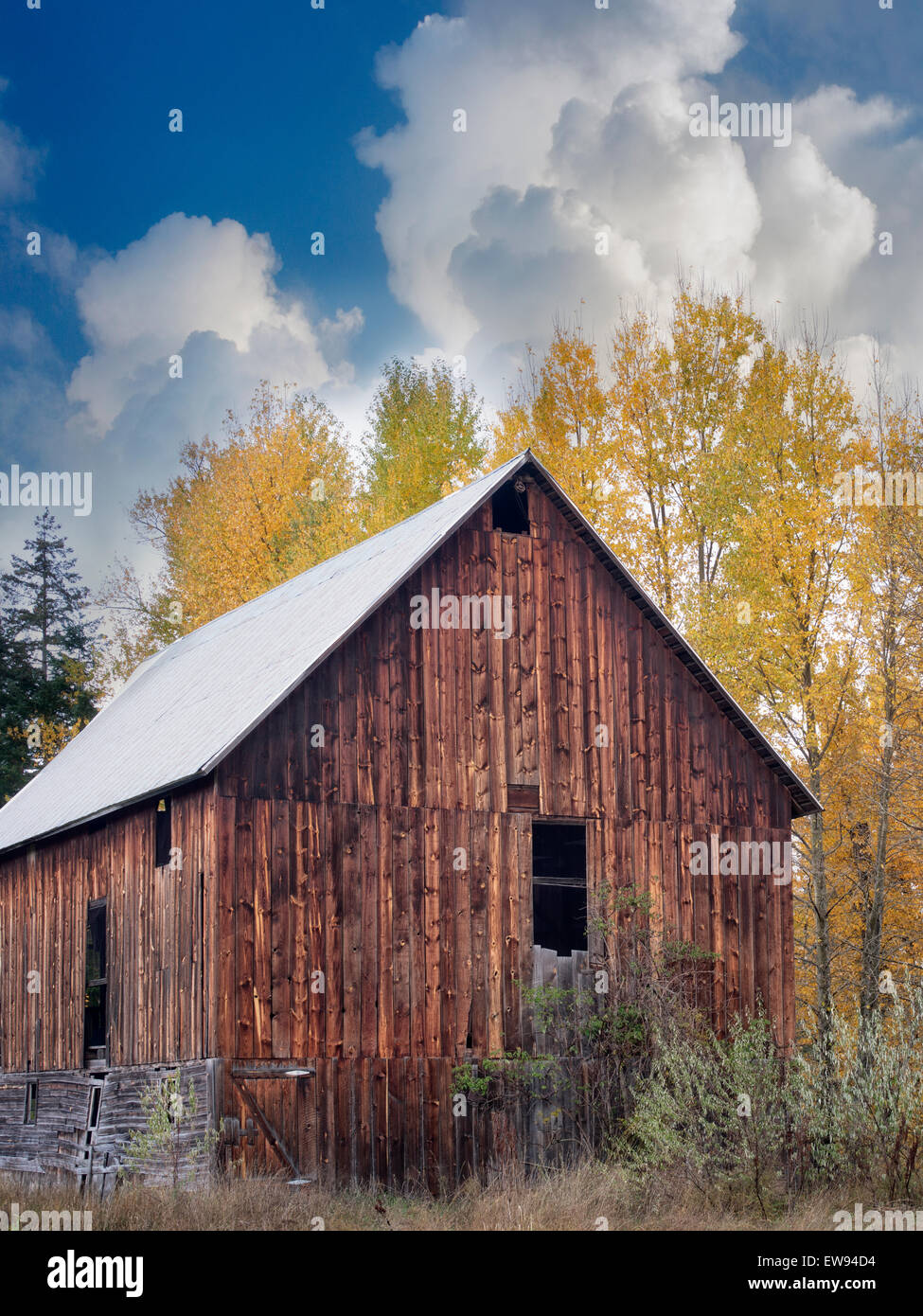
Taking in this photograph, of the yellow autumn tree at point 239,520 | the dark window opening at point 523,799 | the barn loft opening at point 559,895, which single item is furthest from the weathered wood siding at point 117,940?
the yellow autumn tree at point 239,520

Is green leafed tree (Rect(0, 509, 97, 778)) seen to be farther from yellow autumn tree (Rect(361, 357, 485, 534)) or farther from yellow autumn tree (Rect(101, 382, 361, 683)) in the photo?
yellow autumn tree (Rect(361, 357, 485, 534))

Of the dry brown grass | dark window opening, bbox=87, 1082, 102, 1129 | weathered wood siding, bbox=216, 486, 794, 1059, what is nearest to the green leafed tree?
dark window opening, bbox=87, 1082, 102, 1129

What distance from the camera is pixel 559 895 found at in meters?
21.6

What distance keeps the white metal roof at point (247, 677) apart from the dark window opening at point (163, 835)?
1.05ft

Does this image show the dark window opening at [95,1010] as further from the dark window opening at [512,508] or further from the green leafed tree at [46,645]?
the green leafed tree at [46,645]

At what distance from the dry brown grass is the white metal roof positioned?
422cm

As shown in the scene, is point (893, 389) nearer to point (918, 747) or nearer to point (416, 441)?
point (918, 747)

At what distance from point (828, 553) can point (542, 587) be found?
29.3 feet

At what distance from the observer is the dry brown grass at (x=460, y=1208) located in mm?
12641

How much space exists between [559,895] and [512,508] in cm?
576

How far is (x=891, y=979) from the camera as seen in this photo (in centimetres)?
2542
